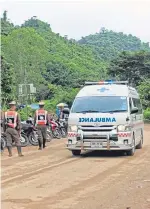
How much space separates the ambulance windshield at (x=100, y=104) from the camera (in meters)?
13.9

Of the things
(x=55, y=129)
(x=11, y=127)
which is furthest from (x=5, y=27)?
(x=11, y=127)

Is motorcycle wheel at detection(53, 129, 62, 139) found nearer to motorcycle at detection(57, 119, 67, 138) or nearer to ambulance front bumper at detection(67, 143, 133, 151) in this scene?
motorcycle at detection(57, 119, 67, 138)

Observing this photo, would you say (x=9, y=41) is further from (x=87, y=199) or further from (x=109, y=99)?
(x=87, y=199)

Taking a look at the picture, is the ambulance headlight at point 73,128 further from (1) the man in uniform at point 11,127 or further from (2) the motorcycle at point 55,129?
(2) the motorcycle at point 55,129

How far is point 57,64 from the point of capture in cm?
6912

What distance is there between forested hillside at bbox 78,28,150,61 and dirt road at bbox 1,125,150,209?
88498mm

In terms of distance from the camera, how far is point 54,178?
31.6 ft

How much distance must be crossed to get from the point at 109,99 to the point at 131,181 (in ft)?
17.4

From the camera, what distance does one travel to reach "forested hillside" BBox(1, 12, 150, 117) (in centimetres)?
5253

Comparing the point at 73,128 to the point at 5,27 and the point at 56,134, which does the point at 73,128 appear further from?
the point at 5,27

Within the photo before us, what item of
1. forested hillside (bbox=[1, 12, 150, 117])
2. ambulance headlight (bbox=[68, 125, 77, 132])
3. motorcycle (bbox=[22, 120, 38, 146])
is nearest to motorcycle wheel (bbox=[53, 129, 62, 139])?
motorcycle (bbox=[22, 120, 38, 146])

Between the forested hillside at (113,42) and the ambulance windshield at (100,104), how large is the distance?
86.3 meters

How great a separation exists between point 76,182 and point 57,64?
60.6m

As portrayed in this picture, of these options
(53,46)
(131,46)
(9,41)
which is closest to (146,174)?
(9,41)
